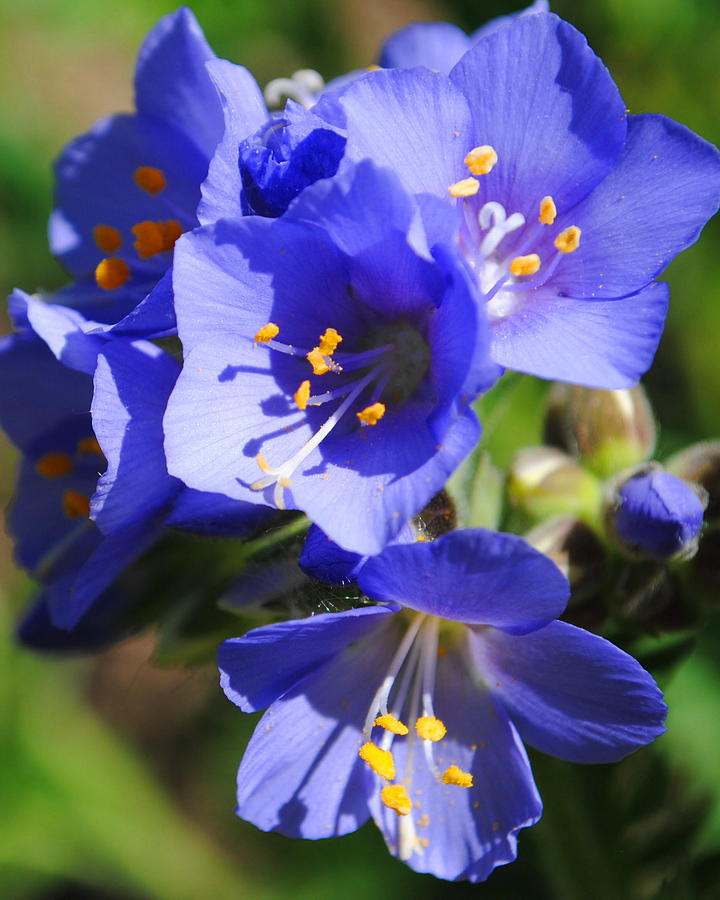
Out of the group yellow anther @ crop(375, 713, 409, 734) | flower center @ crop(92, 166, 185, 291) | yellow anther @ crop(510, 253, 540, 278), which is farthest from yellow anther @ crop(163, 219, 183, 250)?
yellow anther @ crop(375, 713, 409, 734)

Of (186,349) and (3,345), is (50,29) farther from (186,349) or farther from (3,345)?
(186,349)

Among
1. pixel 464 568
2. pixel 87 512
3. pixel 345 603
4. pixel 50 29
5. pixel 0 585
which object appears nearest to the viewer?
pixel 464 568

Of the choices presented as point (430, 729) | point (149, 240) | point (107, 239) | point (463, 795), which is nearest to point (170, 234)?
point (149, 240)

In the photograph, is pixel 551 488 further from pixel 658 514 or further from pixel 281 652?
pixel 281 652

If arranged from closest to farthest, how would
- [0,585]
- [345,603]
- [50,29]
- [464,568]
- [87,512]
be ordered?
1. [464,568]
2. [345,603]
3. [87,512]
4. [50,29]
5. [0,585]

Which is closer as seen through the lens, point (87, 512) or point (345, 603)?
point (345, 603)

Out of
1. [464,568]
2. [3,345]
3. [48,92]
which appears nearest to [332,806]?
[464,568]

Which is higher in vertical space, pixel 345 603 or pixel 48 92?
pixel 345 603

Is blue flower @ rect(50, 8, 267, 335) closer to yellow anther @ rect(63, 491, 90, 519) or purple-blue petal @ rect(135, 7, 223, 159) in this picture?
purple-blue petal @ rect(135, 7, 223, 159)
